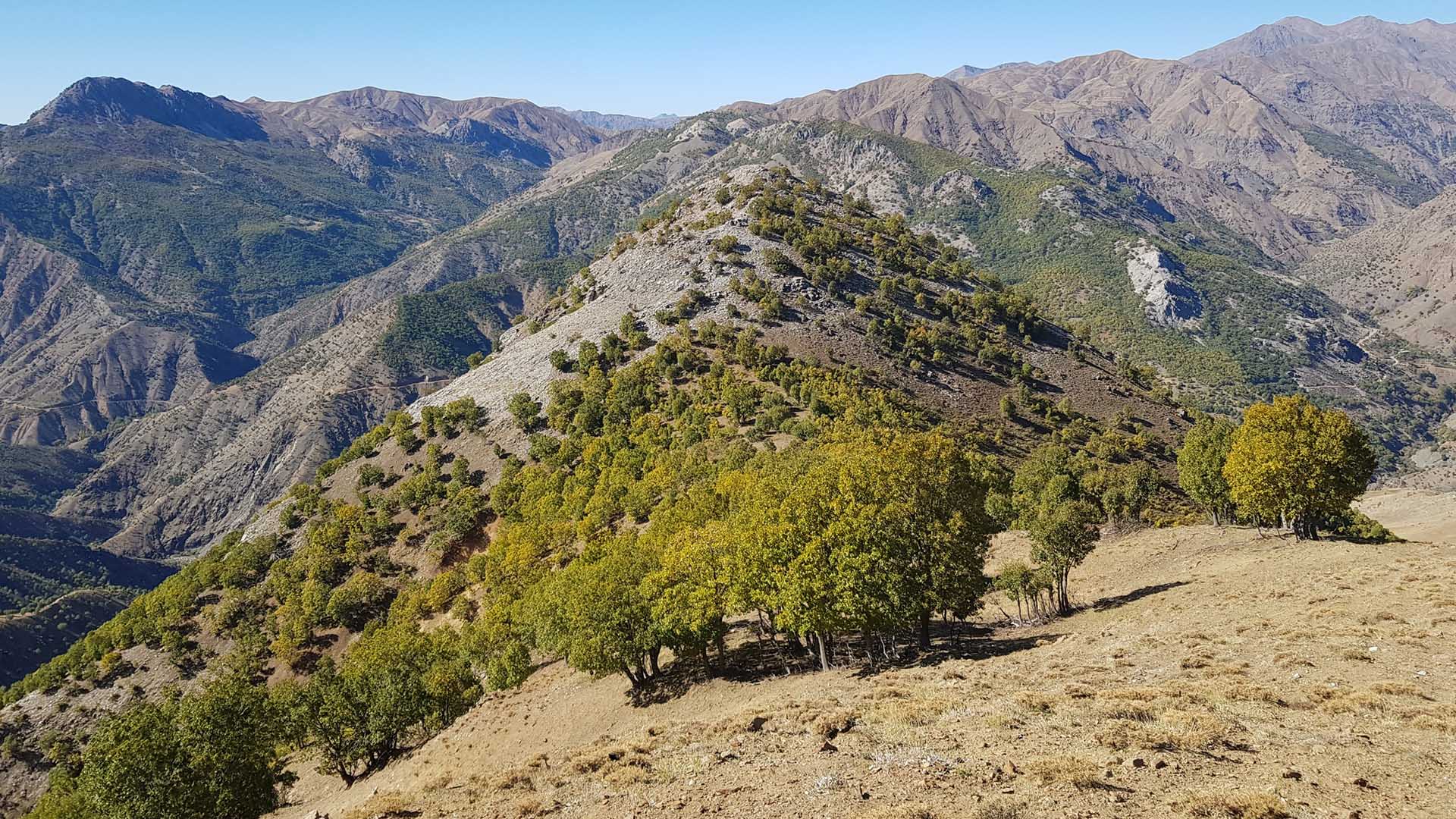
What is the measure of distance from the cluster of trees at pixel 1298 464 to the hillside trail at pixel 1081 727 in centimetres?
650

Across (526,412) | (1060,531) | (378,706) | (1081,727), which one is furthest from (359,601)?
(1081,727)

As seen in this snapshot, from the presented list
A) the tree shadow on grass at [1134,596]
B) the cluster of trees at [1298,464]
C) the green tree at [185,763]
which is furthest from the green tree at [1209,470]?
the green tree at [185,763]

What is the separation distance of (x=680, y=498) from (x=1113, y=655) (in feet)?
143

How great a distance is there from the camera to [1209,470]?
230 feet

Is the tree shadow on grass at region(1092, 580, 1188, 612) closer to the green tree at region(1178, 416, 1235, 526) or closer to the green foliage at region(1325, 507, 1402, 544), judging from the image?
the green tree at region(1178, 416, 1235, 526)

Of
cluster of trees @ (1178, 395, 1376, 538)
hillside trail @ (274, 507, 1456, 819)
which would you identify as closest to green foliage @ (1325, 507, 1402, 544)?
cluster of trees @ (1178, 395, 1376, 538)

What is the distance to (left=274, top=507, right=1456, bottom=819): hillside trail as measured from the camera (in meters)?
20.2

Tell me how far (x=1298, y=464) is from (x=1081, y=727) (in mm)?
46679

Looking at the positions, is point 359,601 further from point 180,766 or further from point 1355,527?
point 1355,527

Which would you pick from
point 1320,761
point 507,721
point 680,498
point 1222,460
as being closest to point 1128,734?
point 1320,761

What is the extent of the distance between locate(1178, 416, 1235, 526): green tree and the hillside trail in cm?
1780

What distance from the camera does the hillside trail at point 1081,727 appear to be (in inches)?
796

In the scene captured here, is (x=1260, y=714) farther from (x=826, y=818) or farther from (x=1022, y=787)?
(x=826, y=818)

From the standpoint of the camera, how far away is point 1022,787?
2062 centimetres
